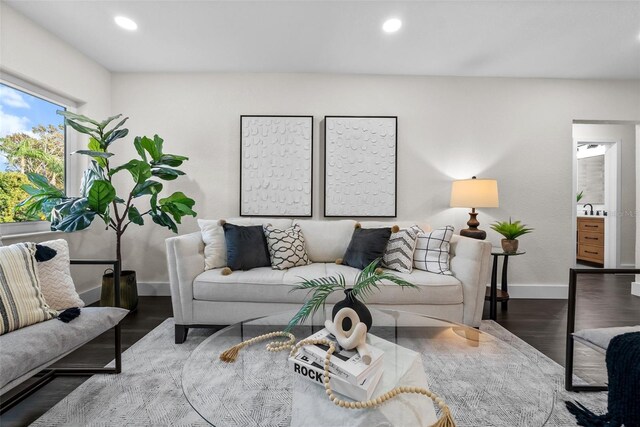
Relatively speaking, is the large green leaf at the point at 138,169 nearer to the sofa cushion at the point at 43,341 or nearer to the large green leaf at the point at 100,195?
the large green leaf at the point at 100,195

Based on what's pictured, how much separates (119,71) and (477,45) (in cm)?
368

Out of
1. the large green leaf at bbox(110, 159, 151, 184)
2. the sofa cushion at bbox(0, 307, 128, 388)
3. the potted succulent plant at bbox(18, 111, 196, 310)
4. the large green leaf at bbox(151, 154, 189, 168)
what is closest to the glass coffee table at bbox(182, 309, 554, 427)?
the sofa cushion at bbox(0, 307, 128, 388)

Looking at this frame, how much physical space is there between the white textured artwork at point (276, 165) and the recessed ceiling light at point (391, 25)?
115 cm

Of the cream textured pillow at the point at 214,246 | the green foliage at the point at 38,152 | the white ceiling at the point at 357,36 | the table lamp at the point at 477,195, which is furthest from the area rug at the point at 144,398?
the white ceiling at the point at 357,36

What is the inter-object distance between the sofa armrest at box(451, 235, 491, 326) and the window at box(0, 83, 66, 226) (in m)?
3.56

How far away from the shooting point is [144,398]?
5.26ft

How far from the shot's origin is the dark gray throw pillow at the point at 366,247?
2562 millimetres

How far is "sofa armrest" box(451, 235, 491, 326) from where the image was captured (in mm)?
2262

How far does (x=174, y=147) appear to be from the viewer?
3.43 m

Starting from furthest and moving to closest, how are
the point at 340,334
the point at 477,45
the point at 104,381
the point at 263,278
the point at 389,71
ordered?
the point at 389,71
the point at 477,45
the point at 263,278
the point at 104,381
the point at 340,334

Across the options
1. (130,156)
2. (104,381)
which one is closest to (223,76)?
(130,156)

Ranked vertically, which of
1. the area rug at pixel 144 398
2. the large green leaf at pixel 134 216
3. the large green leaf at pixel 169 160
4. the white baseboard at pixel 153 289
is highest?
the large green leaf at pixel 169 160

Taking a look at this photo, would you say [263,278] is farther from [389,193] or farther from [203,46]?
[203,46]

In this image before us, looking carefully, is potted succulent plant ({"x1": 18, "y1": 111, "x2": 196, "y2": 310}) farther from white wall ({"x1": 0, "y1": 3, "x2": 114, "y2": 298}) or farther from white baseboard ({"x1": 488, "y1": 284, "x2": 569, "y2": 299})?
white baseboard ({"x1": 488, "y1": 284, "x2": 569, "y2": 299})
